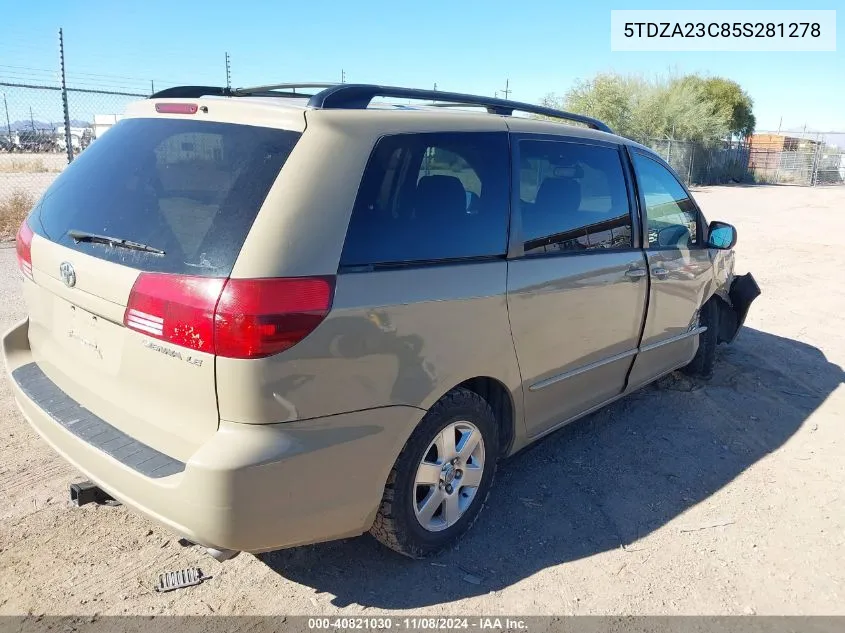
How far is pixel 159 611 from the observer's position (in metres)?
2.47

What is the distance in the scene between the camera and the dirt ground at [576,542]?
103 inches

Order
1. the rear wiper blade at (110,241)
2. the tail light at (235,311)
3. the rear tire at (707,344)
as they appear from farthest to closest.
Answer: the rear tire at (707,344), the rear wiper blade at (110,241), the tail light at (235,311)

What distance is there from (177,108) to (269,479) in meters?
1.53

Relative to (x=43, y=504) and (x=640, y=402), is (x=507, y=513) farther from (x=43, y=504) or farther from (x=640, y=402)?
(x=43, y=504)

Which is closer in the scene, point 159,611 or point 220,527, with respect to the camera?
point 220,527

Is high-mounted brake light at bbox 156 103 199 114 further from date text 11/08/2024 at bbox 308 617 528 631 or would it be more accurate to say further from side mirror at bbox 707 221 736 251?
side mirror at bbox 707 221 736 251

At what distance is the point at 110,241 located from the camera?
241cm

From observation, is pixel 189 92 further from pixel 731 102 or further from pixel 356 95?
pixel 731 102

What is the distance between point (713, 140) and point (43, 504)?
37.2 metres

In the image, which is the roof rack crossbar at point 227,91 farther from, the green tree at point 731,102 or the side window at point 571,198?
Answer: the green tree at point 731,102

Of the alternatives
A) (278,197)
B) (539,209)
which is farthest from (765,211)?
(278,197)

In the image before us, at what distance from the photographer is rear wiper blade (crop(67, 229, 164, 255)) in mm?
2287

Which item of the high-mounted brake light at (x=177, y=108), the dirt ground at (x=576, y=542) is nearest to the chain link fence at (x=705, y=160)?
the dirt ground at (x=576, y=542)

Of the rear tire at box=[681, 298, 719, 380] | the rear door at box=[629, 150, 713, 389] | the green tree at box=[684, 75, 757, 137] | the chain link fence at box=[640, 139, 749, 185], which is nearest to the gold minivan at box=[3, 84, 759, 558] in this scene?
the rear door at box=[629, 150, 713, 389]
